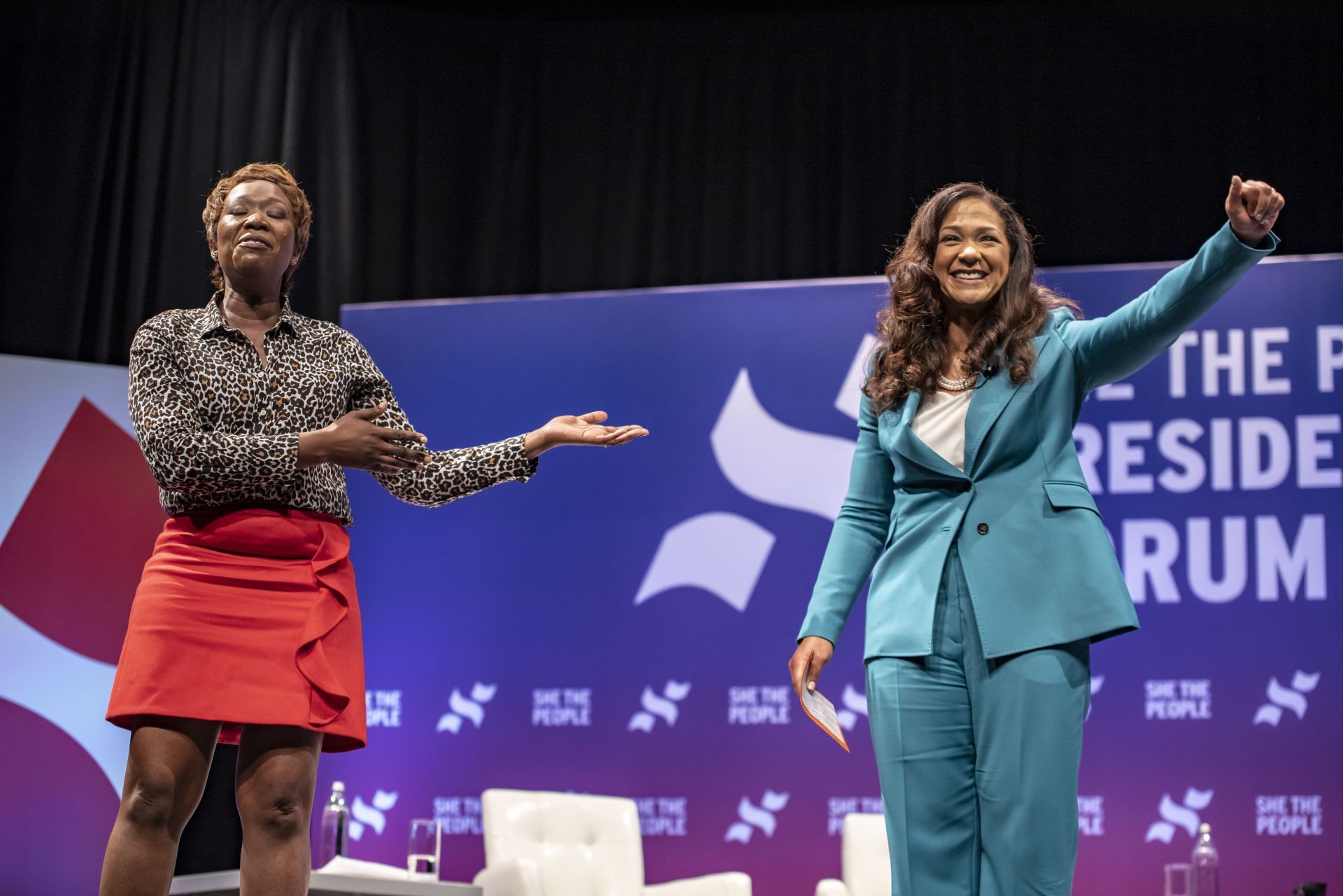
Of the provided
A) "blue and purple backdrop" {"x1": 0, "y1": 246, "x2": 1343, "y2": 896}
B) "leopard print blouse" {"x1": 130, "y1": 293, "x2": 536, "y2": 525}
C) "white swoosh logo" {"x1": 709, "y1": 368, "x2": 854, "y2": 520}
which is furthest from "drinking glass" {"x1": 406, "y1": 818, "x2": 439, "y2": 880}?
"leopard print blouse" {"x1": 130, "y1": 293, "x2": 536, "y2": 525}

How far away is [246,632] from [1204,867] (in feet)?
12.3

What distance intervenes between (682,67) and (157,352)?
3998 mm

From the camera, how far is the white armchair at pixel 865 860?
15.6ft

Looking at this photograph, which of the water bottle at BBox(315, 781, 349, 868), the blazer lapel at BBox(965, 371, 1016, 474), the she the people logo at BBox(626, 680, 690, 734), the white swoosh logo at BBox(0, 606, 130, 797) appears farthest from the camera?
the water bottle at BBox(315, 781, 349, 868)

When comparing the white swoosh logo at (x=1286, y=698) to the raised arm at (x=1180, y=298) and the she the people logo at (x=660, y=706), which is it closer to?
the she the people logo at (x=660, y=706)

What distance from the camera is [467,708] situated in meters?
5.61

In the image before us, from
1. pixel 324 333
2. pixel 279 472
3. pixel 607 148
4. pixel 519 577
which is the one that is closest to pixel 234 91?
pixel 607 148

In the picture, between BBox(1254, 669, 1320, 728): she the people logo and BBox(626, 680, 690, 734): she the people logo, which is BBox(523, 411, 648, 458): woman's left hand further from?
BBox(1254, 669, 1320, 728): she the people logo

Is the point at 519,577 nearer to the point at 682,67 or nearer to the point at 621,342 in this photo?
the point at 621,342

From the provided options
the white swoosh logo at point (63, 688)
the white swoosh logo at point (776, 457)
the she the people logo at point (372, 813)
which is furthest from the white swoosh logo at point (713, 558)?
the white swoosh logo at point (63, 688)

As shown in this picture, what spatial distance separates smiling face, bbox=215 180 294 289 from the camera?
2.60 meters

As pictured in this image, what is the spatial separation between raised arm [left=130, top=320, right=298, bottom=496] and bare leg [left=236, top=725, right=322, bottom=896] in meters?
0.43

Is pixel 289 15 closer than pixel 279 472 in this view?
No

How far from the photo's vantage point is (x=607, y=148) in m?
6.11
